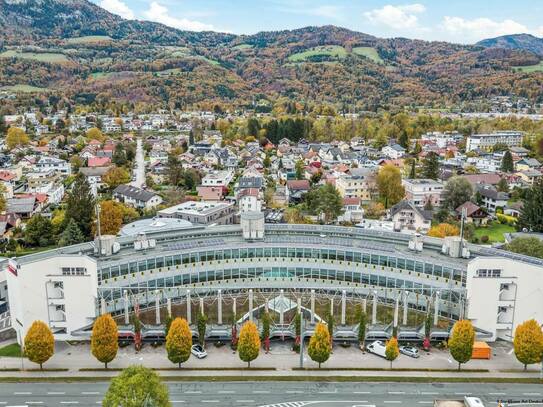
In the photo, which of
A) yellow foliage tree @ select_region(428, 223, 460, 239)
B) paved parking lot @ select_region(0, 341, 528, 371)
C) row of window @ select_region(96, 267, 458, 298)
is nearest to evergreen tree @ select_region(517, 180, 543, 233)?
yellow foliage tree @ select_region(428, 223, 460, 239)

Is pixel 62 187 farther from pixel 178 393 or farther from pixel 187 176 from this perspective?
pixel 178 393

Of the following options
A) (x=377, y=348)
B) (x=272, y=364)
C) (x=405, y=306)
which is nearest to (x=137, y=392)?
(x=272, y=364)

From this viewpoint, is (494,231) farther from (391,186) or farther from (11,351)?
(11,351)

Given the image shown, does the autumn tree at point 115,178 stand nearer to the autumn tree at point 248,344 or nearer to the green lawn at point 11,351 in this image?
the green lawn at point 11,351

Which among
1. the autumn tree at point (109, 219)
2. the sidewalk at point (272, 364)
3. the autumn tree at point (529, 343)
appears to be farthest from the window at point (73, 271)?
the autumn tree at point (529, 343)

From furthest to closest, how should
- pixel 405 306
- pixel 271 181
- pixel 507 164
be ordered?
pixel 507 164, pixel 271 181, pixel 405 306
